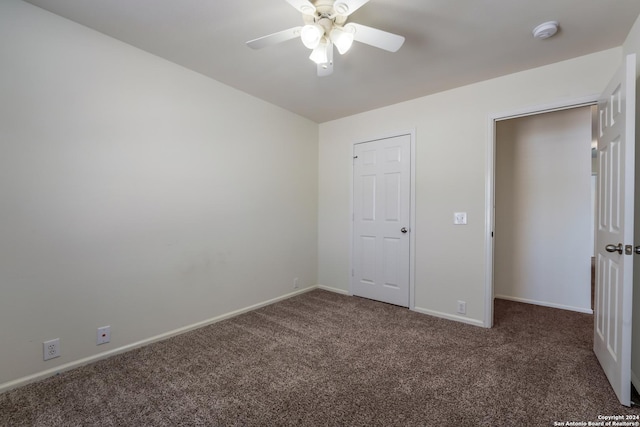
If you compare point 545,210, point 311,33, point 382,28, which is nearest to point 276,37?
point 311,33

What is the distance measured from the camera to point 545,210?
351 centimetres

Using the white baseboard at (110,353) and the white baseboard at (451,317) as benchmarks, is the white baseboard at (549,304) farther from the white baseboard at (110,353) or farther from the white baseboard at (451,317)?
the white baseboard at (110,353)

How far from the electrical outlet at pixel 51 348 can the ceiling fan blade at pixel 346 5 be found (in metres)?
2.76

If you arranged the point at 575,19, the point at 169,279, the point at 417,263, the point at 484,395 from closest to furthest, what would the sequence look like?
1. the point at 484,395
2. the point at 575,19
3. the point at 169,279
4. the point at 417,263

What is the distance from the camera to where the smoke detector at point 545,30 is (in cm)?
193

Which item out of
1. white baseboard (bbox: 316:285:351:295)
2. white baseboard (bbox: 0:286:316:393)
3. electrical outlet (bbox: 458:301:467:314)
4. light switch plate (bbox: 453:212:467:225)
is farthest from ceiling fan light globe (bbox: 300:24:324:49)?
white baseboard (bbox: 316:285:351:295)

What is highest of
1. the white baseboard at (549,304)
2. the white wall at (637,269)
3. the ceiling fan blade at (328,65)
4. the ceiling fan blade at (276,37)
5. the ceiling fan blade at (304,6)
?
the ceiling fan blade at (304,6)

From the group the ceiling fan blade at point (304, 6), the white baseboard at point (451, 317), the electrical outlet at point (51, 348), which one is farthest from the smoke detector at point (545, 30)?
the electrical outlet at point (51, 348)

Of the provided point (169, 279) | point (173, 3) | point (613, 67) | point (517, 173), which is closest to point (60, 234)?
point (169, 279)

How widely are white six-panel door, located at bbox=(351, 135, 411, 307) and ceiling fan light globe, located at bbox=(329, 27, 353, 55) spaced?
6.10 ft

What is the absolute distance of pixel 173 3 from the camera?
1.81 metres

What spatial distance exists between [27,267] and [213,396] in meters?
1.47

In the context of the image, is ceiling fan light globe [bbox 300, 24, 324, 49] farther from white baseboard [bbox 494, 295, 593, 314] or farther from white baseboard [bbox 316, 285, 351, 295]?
white baseboard [bbox 494, 295, 593, 314]

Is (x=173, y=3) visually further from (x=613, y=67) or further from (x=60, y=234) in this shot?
(x=613, y=67)
